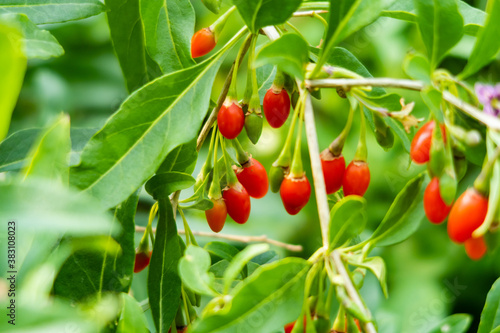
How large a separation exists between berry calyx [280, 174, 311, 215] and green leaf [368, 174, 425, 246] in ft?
0.37

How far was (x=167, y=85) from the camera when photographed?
2.60 feet

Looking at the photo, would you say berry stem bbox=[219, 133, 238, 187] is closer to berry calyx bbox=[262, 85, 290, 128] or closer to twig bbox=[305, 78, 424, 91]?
berry calyx bbox=[262, 85, 290, 128]

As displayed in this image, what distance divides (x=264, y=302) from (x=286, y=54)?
28 centimetres

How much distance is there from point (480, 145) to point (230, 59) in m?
1.76

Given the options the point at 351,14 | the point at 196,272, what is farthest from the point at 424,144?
the point at 196,272

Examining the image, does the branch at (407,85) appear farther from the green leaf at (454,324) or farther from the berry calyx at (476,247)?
the green leaf at (454,324)

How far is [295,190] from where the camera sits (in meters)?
0.83

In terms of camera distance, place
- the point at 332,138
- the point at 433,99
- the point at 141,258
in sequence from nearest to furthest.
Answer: the point at 433,99
the point at 141,258
the point at 332,138

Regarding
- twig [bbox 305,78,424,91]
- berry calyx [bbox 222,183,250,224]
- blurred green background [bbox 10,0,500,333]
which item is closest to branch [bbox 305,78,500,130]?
twig [bbox 305,78,424,91]

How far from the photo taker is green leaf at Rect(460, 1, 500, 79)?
0.66 metres

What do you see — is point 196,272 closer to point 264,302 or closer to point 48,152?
point 264,302

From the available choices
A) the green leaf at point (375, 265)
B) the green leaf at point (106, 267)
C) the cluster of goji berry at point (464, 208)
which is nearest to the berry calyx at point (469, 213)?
the cluster of goji berry at point (464, 208)

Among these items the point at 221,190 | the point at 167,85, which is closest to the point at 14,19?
the point at 167,85

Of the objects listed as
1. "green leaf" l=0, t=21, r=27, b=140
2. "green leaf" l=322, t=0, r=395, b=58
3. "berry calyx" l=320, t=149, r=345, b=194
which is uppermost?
"green leaf" l=0, t=21, r=27, b=140
